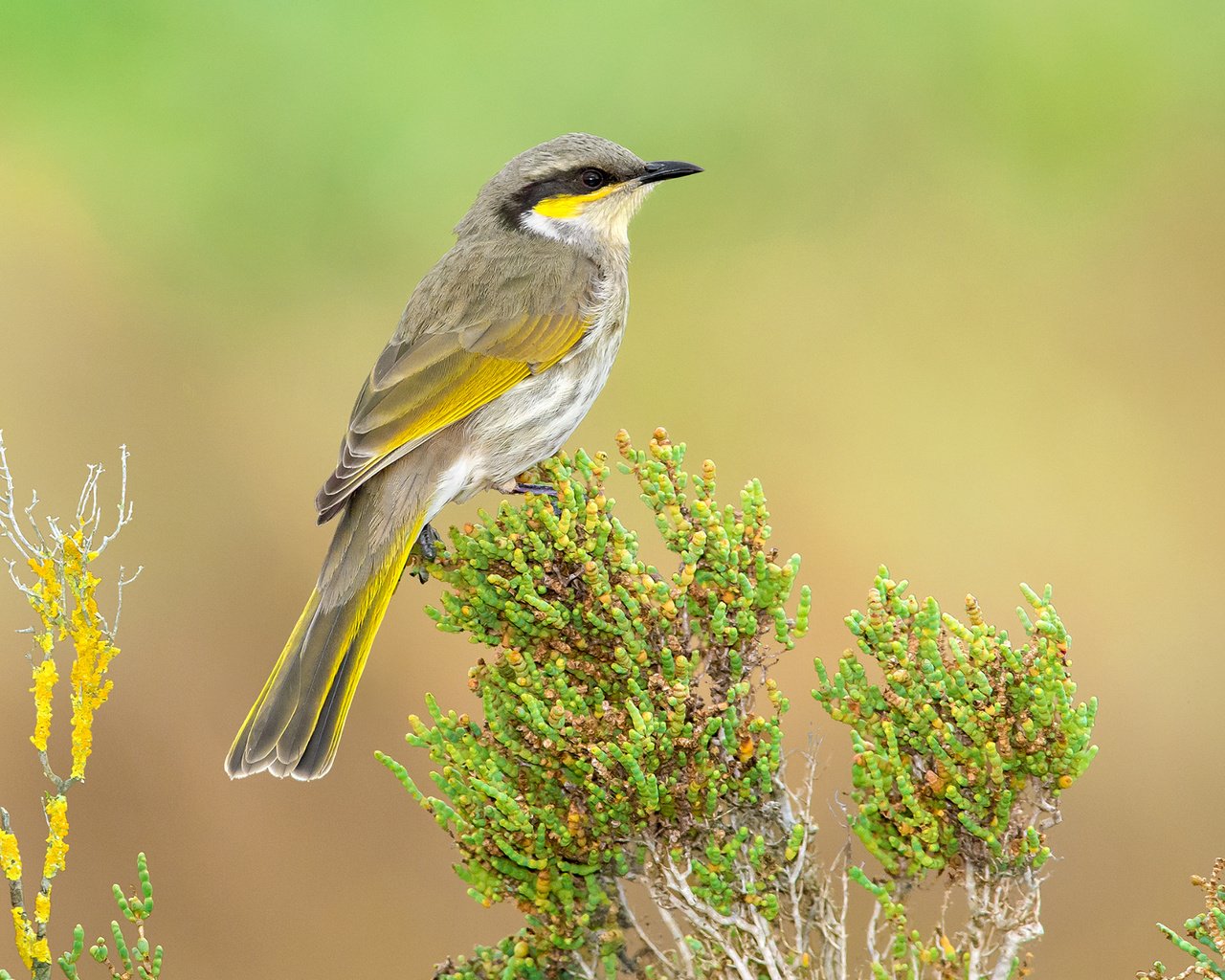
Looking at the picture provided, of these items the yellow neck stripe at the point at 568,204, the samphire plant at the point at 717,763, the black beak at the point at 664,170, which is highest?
the yellow neck stripe at the point at 568,204

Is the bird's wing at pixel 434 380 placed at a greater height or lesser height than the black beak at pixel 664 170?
lesser

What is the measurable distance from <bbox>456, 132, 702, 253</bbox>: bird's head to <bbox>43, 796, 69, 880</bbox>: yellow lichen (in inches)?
75.3

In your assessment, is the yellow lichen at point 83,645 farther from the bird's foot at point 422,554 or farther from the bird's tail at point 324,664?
the bird's foot at point 422,554

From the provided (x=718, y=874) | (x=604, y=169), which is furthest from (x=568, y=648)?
(x=604, y=169)

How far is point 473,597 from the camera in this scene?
8.11 feet

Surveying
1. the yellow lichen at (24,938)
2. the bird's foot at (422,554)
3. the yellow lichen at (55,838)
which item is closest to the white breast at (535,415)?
the bird's foot at (422,554)

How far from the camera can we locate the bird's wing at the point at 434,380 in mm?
2844

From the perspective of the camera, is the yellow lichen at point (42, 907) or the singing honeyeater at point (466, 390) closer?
the yellow lichen at point (42, 907)

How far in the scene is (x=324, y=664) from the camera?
2.69 metres

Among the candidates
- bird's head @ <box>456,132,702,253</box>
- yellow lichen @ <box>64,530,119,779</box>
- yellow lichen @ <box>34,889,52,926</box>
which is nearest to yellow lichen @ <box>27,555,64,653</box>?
yellow lichen @ <box>64,530,119,779</box>

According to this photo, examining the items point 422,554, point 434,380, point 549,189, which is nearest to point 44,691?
point 422,554

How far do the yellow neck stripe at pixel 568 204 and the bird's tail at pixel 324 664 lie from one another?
104 cm

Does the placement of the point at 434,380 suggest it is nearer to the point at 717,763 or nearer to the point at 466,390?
the point at 466,390

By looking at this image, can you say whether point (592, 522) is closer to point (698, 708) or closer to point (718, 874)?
point (698, 708)
